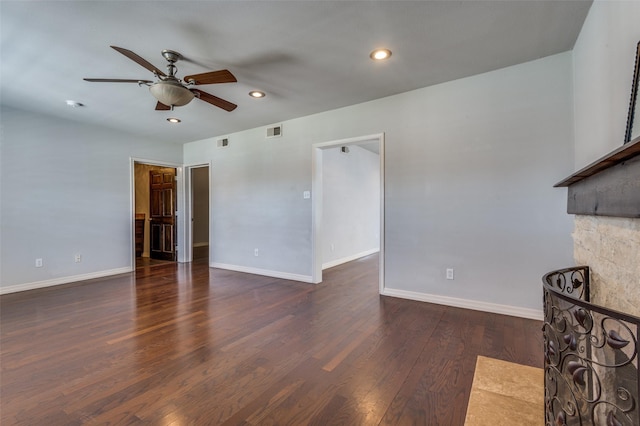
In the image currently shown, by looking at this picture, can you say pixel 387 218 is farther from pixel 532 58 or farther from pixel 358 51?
pixel 532 58

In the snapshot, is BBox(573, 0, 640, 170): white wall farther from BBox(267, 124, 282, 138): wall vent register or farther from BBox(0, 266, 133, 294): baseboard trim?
BBox(0, 266, 133, 294): baseboard trim

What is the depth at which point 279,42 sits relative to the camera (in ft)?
8.02

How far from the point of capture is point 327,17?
2139 mm

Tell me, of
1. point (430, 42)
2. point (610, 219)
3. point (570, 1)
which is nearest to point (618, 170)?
point (610, 219)

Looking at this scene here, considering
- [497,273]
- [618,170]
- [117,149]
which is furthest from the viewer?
[117,149]

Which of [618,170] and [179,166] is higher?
[179,166]

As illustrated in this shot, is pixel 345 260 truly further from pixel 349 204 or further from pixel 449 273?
pixel 449 273

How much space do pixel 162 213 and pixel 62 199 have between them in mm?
2098

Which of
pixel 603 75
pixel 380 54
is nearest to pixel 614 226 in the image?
pixel 603 75

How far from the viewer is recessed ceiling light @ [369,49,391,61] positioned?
8.48 ft

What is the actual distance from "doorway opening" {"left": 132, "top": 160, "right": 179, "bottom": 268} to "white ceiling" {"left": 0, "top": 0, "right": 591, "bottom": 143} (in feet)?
9.50

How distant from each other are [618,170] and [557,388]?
99cm

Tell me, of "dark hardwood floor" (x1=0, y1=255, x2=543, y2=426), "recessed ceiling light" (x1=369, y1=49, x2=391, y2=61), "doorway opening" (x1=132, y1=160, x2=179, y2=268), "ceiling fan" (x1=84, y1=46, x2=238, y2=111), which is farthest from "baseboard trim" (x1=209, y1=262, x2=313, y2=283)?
"recessed ceiling light" (x1=369, y1=49, x2=391, y2=61)

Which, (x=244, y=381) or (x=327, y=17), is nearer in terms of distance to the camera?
(x=244, y=381)
